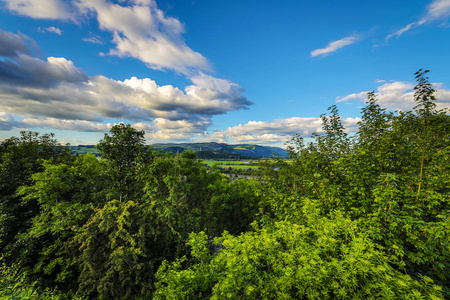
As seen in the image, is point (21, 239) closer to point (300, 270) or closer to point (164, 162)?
point (164, 162)

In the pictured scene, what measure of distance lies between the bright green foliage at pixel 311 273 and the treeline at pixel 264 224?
5 cm

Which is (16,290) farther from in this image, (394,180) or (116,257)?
(394,180)

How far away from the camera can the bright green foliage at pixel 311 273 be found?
4277 mm

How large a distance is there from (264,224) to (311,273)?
6.87 metres

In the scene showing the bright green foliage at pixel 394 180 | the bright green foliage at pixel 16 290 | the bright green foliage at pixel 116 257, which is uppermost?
the bright green foliage at pixel 394 180

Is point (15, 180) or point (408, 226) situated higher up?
point (408, 226)

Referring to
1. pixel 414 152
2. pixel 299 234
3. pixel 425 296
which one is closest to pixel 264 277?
pixel 299 234

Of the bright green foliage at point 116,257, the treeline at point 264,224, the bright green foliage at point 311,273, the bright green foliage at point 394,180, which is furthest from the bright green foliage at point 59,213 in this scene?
the bright green foliage at point 394,180

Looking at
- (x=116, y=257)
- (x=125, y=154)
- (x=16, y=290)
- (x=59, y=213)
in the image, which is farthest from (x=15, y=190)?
(x=16, y=290)

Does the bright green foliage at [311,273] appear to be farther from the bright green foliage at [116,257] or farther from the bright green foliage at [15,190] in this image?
the bright green foliage at [15,190]

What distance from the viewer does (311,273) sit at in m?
4.77

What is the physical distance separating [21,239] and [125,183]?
967 cm

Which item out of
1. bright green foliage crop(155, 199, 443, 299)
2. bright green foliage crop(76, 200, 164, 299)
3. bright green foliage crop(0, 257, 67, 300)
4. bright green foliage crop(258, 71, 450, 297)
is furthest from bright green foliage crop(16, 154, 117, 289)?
bright green foliage crop(258, 71, 450, 297)

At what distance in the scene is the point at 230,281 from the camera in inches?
216
